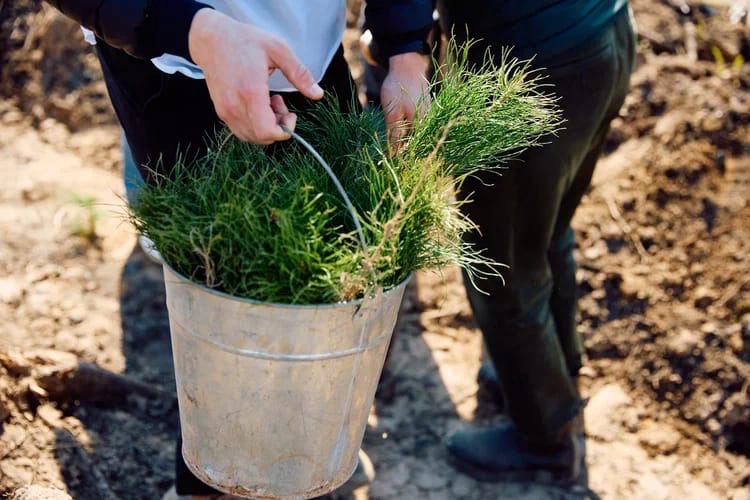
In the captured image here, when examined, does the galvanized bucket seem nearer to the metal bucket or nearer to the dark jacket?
the metal bucket

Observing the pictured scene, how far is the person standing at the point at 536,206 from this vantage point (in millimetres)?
1850

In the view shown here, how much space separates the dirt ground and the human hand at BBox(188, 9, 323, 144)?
0.97 m

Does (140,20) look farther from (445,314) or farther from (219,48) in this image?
(445,314)

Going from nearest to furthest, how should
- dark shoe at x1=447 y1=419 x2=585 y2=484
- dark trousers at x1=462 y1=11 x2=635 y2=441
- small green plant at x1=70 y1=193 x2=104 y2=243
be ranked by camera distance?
dark trousers at x1=462 y1=11 x2=635 y2=441, dark shoe at x1=447 y1=419 x2=585 y2=484, small green plant at x1=70 y1=193 x2=104 y2=243

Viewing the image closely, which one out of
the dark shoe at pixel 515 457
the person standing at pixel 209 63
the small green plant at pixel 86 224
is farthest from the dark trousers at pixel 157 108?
the small green plant at pixel 86 224

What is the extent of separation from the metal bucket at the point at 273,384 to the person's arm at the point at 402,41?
461 millimetres

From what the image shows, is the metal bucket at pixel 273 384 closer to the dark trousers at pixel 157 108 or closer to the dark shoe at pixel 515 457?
the dark trousers at pixel 157 108

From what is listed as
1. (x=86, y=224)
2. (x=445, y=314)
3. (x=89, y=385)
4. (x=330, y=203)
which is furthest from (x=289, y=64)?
(x=86, y=224)

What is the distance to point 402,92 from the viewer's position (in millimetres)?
1757

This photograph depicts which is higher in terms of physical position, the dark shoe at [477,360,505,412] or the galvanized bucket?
the galvanized bucket

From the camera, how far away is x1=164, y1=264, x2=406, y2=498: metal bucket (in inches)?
55.2

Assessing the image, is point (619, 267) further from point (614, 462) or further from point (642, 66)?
point (642, 66)

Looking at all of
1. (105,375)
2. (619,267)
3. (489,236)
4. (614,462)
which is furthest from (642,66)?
(105,375)

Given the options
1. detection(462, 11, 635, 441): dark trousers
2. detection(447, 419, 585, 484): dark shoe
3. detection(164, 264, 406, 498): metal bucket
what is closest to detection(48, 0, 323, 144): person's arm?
detection(164, 264, 406, 498): metal bucket
